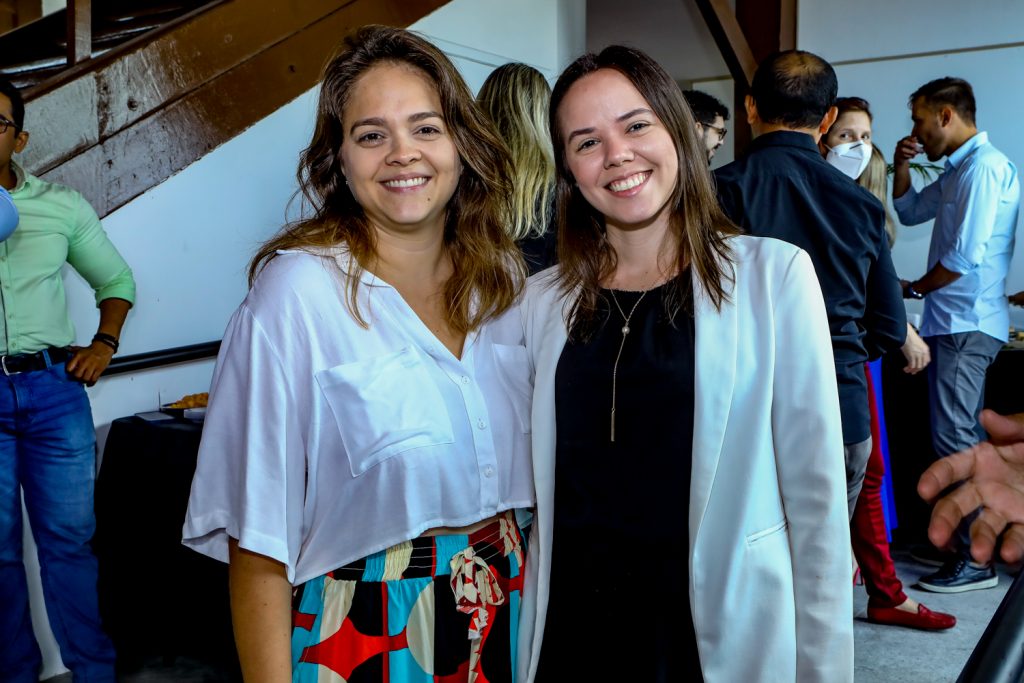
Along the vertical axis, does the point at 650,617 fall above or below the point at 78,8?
below

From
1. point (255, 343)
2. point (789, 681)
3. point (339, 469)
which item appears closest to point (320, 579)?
point (339, 469)

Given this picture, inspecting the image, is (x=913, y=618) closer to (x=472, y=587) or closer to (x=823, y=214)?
(x=823, y=214)

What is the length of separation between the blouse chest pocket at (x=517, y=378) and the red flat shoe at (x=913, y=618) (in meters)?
2.49

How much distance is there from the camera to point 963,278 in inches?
155

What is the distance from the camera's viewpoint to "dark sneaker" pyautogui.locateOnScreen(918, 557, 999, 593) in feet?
12.6

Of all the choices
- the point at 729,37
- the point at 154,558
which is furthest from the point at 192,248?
the point at 729,37

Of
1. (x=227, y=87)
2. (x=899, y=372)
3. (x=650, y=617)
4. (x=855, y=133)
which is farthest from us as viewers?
(x=899, y=372)

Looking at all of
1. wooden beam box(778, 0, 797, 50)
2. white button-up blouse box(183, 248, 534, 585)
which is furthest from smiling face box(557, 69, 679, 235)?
wooden beam box(778, 0, 797, 50)

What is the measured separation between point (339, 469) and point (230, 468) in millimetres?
158

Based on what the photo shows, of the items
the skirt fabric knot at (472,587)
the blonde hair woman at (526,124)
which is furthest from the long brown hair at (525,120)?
the skirt fabric knot at (472,587)

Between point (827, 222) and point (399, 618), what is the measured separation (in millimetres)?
1804

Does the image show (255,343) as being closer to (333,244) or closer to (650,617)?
(333,244)

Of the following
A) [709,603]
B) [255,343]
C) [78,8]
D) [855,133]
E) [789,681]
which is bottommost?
[789,681]

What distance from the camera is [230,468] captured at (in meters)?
1.36
